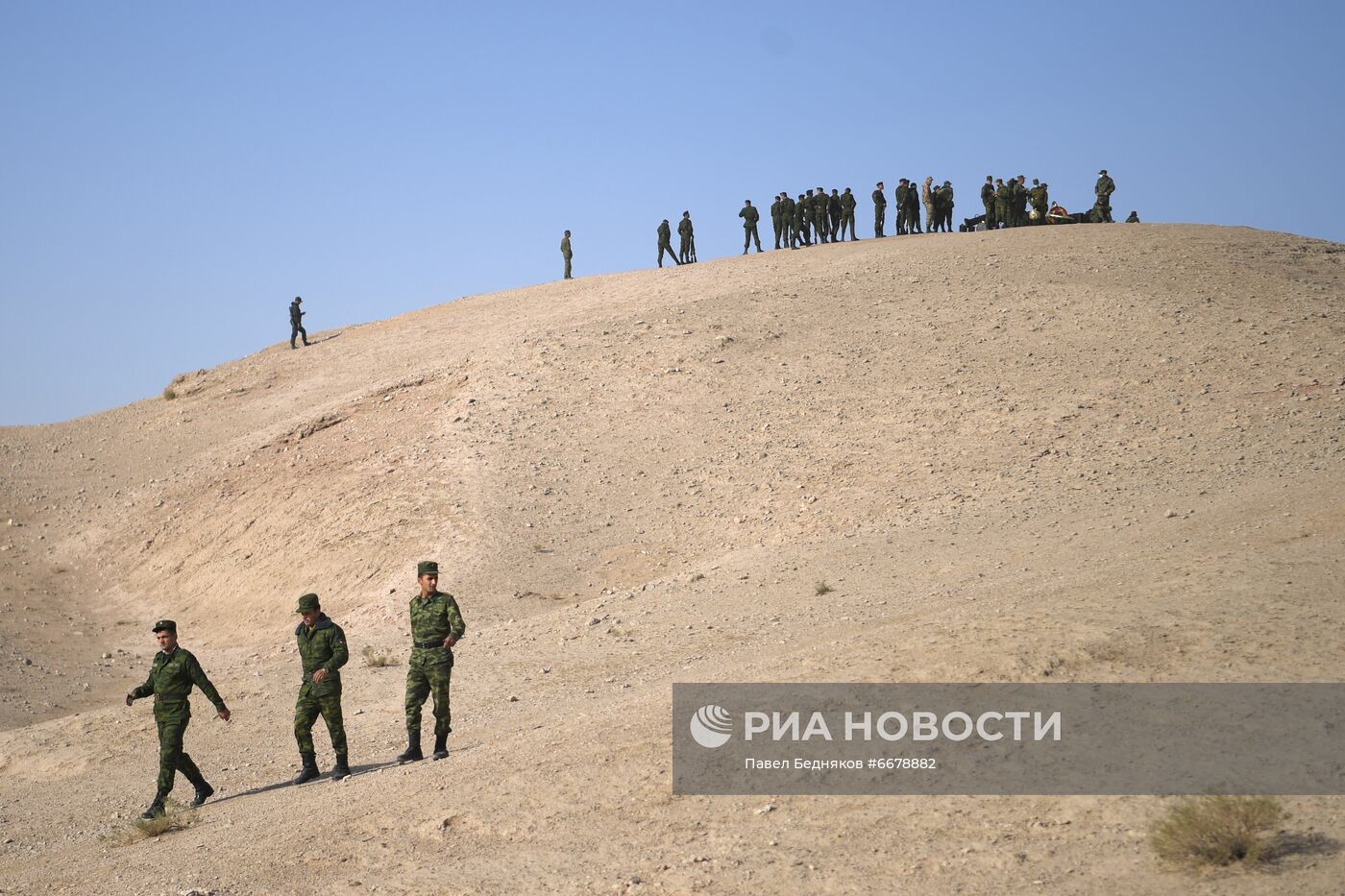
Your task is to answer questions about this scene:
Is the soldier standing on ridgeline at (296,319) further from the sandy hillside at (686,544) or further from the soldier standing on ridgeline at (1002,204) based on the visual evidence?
the soldier standing on ridgeline at (1002,204)

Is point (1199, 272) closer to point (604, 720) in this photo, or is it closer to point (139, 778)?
point (604, 720)

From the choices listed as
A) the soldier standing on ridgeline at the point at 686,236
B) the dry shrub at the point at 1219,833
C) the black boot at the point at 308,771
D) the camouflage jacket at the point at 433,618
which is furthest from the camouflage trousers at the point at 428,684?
the soldier standing on ridgeline at the point at 686,236

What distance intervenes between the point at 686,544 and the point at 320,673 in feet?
27.7

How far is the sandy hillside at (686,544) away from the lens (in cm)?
750

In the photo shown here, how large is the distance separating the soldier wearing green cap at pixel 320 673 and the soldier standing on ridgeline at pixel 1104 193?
2659 centimetres

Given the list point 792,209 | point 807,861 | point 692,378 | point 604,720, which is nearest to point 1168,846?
point 807,861

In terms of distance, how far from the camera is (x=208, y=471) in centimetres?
2348

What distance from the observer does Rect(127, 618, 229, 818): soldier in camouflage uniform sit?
968 centimetres

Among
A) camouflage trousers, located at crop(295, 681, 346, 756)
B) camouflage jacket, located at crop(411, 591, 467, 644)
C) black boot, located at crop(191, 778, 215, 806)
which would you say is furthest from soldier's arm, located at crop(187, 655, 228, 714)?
camouflage jacket, located at crop(411, 591, 467, 644)

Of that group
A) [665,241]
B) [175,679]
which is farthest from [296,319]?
[175,679]

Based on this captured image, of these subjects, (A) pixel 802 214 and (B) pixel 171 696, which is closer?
(B) pixel 171 696

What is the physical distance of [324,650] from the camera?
380 inches

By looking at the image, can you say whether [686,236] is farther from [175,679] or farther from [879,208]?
[175,679]

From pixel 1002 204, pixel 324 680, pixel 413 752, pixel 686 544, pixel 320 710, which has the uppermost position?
pixel 1002 204
